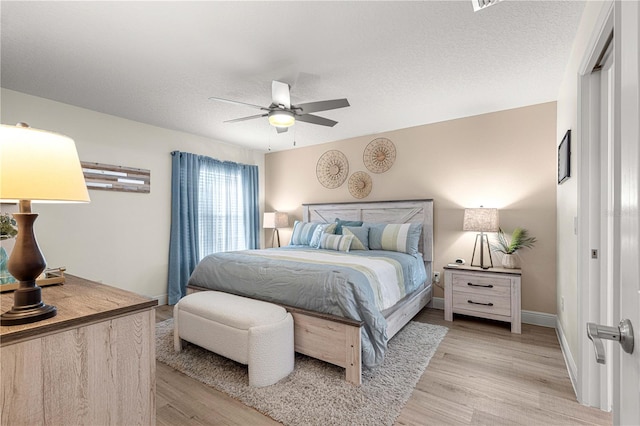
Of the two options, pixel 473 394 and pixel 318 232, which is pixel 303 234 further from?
pixel 473 394

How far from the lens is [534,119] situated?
3252mm

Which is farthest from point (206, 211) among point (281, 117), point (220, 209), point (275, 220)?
point (281, 117)

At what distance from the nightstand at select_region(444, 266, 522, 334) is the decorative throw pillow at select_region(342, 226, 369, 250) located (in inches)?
39.2

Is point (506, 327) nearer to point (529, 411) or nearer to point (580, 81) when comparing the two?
point (529, 411)

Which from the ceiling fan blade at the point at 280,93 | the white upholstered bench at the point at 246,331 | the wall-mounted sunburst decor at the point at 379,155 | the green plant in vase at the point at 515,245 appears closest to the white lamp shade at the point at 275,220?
the wall-mounted sunburst decor at the point at 379,155

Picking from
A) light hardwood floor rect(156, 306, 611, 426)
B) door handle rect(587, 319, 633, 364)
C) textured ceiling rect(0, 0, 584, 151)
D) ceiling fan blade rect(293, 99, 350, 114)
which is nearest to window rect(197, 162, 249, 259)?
textured ceiling rect(0, 0, 584, 151)

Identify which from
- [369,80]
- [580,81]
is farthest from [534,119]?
[369,80]

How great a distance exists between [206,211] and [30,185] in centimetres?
382

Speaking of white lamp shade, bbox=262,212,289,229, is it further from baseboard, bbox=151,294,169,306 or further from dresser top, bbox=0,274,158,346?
dresser top, bbox=0,274,158,346

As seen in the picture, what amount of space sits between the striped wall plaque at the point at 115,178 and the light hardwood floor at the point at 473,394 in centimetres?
229

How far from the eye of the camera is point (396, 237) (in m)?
3.58

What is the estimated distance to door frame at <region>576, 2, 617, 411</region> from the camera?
1.78 meters

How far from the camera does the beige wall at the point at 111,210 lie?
305 cm

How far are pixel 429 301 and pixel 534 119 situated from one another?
8.10ft
